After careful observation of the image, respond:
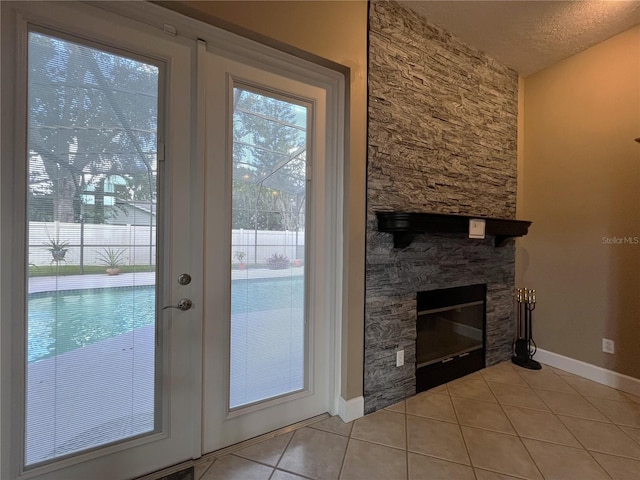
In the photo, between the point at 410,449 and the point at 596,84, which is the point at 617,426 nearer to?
the point at 410,449

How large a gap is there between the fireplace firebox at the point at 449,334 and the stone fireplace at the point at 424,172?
0.08m

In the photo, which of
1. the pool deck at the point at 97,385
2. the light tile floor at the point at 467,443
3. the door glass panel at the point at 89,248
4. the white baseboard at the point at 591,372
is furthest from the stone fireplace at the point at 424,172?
the door glass panel at the point at 89,248

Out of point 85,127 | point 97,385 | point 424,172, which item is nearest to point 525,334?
point 424,172

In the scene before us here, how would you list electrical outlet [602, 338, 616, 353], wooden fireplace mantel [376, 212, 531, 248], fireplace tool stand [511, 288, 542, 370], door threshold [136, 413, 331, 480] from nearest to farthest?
door threshold [136, 413, 331, 480]
wooden fireplace mantel [376, 212, 531, 248]
electrical outlet [602, 338, 616, 353]
fireplace tool stand [511, 288, 542, 370]

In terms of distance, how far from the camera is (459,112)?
2357mm

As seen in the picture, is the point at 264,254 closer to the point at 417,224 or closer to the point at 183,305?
the point at 183,305

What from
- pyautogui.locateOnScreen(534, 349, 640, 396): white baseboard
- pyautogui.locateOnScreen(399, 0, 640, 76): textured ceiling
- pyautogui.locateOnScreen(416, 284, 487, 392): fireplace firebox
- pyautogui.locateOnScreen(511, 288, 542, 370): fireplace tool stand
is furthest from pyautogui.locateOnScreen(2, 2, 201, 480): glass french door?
pyautogui.locateOnScreen(534, 349, 640, 396): white baseboard

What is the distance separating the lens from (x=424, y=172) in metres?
2.15

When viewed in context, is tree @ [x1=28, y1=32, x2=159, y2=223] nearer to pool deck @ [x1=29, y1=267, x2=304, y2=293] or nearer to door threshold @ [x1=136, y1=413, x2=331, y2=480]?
pool deck @ [x1=29, y1=267, x2=304, y2=293]

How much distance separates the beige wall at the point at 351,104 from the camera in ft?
5.35

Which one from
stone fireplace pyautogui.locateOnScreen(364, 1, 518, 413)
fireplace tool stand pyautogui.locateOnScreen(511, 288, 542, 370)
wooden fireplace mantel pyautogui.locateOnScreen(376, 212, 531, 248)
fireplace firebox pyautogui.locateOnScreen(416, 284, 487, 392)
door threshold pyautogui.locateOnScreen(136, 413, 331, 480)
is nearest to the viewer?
door threshold pyautogui.locateOnScreen(136, 413, 331, 480)

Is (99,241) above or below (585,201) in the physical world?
below

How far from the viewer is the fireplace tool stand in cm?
268

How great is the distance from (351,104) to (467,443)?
86.4 inches
